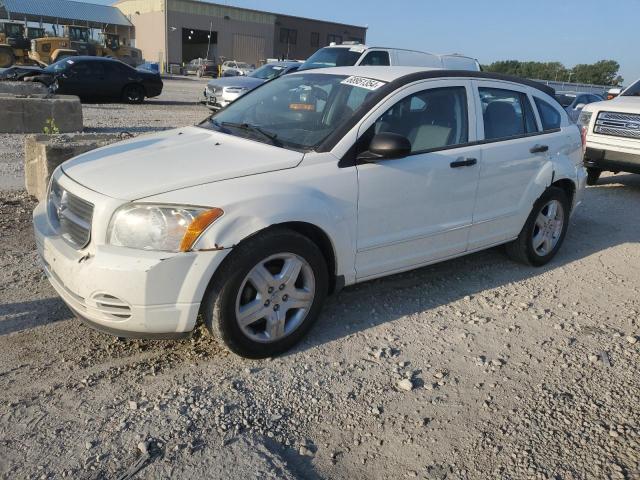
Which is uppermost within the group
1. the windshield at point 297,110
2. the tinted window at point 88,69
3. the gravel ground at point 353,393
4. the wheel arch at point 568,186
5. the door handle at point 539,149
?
the windshield at point 297,110

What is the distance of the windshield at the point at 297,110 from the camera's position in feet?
12.5

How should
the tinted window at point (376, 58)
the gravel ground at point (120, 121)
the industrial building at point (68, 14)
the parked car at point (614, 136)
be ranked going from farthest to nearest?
the industrial building at point (68, 14)
the tinted window at point (376, 58)
the parked car at point (614, 136)
the gravel ground at point (120, 121)

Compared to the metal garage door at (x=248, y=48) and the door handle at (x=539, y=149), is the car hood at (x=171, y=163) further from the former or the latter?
the metal garage door at (x=248, y=48)

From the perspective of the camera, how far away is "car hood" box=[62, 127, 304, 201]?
10.3ft

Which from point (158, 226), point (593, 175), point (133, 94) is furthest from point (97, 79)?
point (158, 226)

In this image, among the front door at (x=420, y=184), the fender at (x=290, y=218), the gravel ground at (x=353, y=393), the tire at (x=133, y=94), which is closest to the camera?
the gravel ground at (x=353, y=393)

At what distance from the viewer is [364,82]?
13.4 feet

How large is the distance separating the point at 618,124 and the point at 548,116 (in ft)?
13.4

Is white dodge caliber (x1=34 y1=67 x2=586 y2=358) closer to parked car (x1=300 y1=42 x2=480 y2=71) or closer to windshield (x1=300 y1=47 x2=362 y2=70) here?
parked car (x1=300 y1=42 x2=480 y2=71)

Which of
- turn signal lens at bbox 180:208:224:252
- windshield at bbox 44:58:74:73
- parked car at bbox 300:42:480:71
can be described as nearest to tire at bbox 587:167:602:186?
parked car at bbox 300:42:480:71

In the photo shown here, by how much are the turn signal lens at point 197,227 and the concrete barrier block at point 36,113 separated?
30.5 ft

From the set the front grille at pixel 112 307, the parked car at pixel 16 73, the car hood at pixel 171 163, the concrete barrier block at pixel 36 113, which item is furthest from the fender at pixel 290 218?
the parked car at pixel 16 73

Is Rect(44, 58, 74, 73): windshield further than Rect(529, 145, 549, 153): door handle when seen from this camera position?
Yes

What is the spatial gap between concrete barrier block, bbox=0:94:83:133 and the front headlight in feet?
29.9
